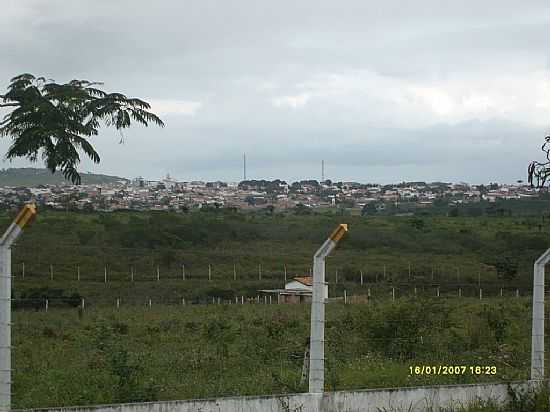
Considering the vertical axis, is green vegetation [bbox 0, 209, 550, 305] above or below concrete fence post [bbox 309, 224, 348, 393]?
below

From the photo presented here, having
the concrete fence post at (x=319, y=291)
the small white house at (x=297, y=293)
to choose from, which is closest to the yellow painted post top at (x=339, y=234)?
the concrete fence post at (x=319, y=291)

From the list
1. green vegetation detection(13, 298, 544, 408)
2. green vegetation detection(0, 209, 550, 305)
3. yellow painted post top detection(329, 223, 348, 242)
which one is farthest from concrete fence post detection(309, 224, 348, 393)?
green vegetation detection(0, 209, 550, 305)

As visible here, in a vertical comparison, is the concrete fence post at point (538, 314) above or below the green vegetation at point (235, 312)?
above

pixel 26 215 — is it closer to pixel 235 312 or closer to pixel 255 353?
pixel 255 353

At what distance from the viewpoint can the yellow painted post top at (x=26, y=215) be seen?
522 centimetres

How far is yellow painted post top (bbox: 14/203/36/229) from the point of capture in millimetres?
5223

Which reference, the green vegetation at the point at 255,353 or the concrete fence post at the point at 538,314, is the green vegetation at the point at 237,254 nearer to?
the green vegetation at the point at 255,353

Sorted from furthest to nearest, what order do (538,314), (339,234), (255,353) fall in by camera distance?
(255,353)
(538,314)
(339,234)

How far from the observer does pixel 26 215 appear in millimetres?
5242

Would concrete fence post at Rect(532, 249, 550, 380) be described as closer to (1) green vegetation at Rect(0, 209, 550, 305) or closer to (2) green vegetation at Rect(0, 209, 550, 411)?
(2) green vegetation at Rect(0, 209, 550, 411)

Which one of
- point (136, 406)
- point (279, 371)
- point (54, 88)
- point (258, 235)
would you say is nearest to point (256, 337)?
point (279, 371)

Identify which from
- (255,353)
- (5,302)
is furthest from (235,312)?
(5,302)

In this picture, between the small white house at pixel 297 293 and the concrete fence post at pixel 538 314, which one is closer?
the concrete fence post at pixel 538 314

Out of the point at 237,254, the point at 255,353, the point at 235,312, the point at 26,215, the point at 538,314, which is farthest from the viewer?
the point at 237,254
